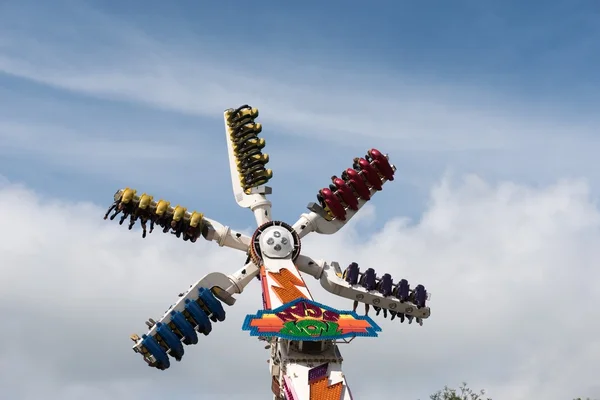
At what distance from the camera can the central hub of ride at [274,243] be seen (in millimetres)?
58781

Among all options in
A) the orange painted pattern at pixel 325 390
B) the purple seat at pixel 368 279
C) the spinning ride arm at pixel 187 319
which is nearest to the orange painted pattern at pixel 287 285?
the spinning ride arm at pixel 187 319

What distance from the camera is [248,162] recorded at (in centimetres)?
6388

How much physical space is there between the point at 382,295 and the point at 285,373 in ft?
33.7

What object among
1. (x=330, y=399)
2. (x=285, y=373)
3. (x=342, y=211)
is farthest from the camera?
(x=342, y=211)

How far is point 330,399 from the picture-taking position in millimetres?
47188

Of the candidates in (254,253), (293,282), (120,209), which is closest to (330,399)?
(293,282)

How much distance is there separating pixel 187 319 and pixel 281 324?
8.73 meters

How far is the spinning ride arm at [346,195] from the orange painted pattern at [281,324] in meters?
10.7

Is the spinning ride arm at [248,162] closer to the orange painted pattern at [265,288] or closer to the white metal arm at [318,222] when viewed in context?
the white metal arm at [318,222]

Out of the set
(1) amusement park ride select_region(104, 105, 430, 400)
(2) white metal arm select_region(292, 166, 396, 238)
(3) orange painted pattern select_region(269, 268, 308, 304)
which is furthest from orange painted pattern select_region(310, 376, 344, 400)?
(2) white metal arm select_region(292, 166, 396, 238)

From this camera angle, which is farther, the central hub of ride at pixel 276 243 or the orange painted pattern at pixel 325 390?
the central hub of ride at pixel 276 243

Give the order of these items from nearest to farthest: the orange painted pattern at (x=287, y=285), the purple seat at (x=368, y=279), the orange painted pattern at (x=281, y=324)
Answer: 1. the orange painted pattern at (x=281, y=324)
2. the orange painted pattern at (x=287, y=285)
3. the purple seat at (x=368, y=279)

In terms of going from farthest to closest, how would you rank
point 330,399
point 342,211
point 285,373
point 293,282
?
point 342,211 → point 293,282 → point 285,373 → point 330,399

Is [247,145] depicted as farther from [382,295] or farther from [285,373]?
[285,373]
